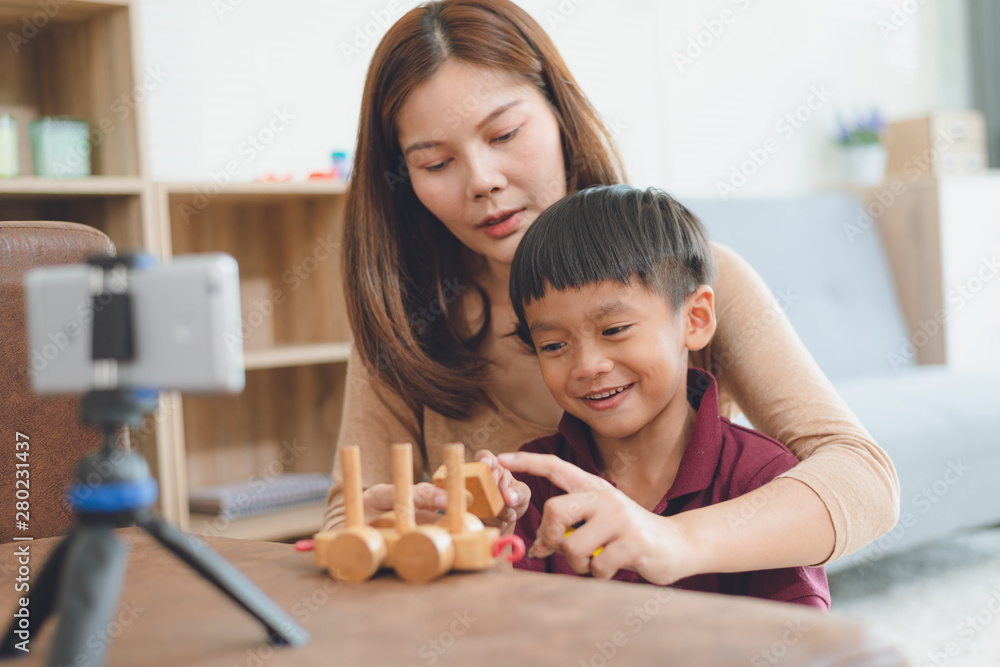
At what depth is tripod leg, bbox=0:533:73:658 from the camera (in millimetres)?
500

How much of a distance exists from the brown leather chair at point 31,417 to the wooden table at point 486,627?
0.43 meters

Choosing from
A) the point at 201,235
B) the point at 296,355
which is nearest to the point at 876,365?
the point at 296,355

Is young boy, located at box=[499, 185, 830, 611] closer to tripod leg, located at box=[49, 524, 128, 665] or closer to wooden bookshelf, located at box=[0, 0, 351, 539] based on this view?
tripod leg, located at box=[49, 524, 128, 665]

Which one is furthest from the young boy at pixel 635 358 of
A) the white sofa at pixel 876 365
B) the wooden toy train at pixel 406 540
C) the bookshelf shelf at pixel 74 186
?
the bookshelf shelf at pixel 74 186

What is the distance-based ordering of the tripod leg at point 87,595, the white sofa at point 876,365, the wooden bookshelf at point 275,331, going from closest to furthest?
the tripod leg at point 87,595 → the white sofa at point 876,365 → the wooden bookshelf at point 275,331

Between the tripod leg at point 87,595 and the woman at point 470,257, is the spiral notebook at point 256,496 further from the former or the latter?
the tripod leg at point 87,595

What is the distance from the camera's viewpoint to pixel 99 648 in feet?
1.46

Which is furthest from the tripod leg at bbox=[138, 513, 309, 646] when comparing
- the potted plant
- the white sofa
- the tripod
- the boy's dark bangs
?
the potted plant

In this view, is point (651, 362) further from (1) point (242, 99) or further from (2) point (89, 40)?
(1) point (242, 99)

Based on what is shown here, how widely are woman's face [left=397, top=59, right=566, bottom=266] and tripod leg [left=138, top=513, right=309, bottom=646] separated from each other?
0.72 metres

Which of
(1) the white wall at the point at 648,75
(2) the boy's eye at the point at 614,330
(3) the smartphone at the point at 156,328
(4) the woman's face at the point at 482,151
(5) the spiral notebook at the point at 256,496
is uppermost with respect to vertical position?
(1) the white wall at the point at 648,75

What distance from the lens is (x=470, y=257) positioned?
1380 mm

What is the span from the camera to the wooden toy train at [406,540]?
601 mm

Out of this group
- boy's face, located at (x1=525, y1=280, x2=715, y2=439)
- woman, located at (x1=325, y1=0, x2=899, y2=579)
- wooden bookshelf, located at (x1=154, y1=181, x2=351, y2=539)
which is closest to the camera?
boy's face, located at (x1=525, y1=280, x2=715, y2=439)
